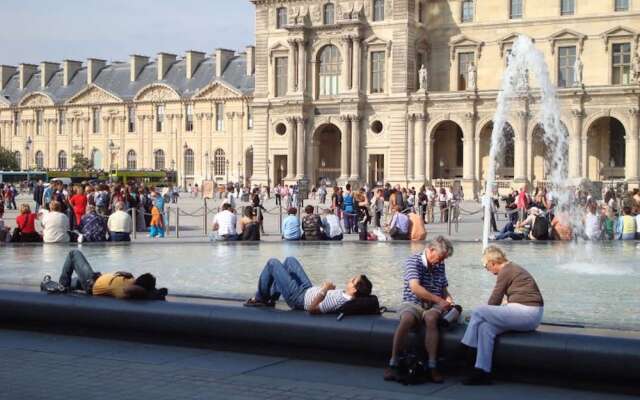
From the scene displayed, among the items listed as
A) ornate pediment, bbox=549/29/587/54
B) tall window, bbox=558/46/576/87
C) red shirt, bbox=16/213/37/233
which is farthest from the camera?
tall window, bbox=558/46/576/87

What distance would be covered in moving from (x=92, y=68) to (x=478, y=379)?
9803 cm

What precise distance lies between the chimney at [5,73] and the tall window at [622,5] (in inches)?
2909

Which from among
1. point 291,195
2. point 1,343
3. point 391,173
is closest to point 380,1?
point 391,173

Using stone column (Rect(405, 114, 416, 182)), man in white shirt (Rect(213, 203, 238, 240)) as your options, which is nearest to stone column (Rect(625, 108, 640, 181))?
stone column (Rect(405, 114, 416, 182))

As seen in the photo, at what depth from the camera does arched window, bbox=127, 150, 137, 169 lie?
326ft

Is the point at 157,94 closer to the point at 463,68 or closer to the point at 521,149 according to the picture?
the point at 463,68

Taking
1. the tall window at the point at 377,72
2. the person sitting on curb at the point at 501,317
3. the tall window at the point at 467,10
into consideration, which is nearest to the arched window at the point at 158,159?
the tall window at the point at 377,72

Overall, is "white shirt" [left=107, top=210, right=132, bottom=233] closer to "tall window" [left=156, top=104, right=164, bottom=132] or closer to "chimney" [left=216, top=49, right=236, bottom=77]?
"chimney" [left=216, top=49, right=236, bottom=77]

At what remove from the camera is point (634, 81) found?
5569 cm

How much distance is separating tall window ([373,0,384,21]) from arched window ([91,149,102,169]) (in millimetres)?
46330

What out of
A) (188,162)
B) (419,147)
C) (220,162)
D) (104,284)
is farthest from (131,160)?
(104,284)

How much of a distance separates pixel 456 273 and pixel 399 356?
8400mm

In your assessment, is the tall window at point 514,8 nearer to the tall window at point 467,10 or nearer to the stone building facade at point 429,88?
the stone building facade at point 429,88

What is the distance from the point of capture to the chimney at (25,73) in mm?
110250
